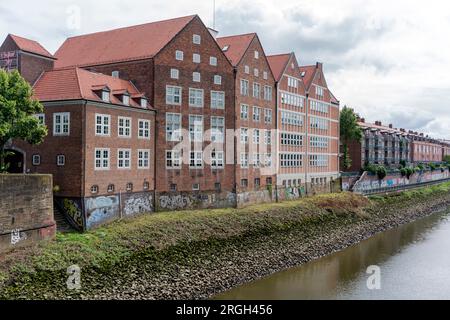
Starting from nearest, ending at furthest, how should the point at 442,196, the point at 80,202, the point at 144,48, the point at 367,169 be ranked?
the point at 80,202 < the point at 144,48 < the point at 367,169 < the point at 442,196

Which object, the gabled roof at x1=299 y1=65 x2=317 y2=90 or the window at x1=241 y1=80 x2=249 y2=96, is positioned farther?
the gabled roof at x1=299 y1=65 x2=317 y2=90

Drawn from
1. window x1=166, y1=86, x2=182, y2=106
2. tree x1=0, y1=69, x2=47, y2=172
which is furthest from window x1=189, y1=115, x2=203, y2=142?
tree x1=0, y1=69, x2=47, y2=172

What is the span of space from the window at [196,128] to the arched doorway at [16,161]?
1444 centimetres

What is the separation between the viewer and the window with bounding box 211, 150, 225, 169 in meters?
42.8

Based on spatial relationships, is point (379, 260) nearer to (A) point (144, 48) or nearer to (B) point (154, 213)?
(B) point (154, 213)

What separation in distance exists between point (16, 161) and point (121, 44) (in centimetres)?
1562

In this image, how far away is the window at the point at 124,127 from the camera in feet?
113

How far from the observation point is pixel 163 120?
1527 inches

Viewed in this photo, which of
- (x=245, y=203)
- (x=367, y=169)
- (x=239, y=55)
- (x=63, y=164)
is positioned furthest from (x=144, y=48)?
(x=367, y=169)

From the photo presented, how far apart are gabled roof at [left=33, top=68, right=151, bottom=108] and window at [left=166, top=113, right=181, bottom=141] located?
437 centimetres

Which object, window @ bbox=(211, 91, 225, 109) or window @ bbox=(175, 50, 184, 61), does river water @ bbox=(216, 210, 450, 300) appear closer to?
window @ bbox=(211, 91, 225, 109)

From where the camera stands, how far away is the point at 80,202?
31.3 meters

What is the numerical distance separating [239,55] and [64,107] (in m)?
20.6

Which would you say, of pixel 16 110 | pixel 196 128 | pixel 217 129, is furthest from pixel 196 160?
pixel 16 110
